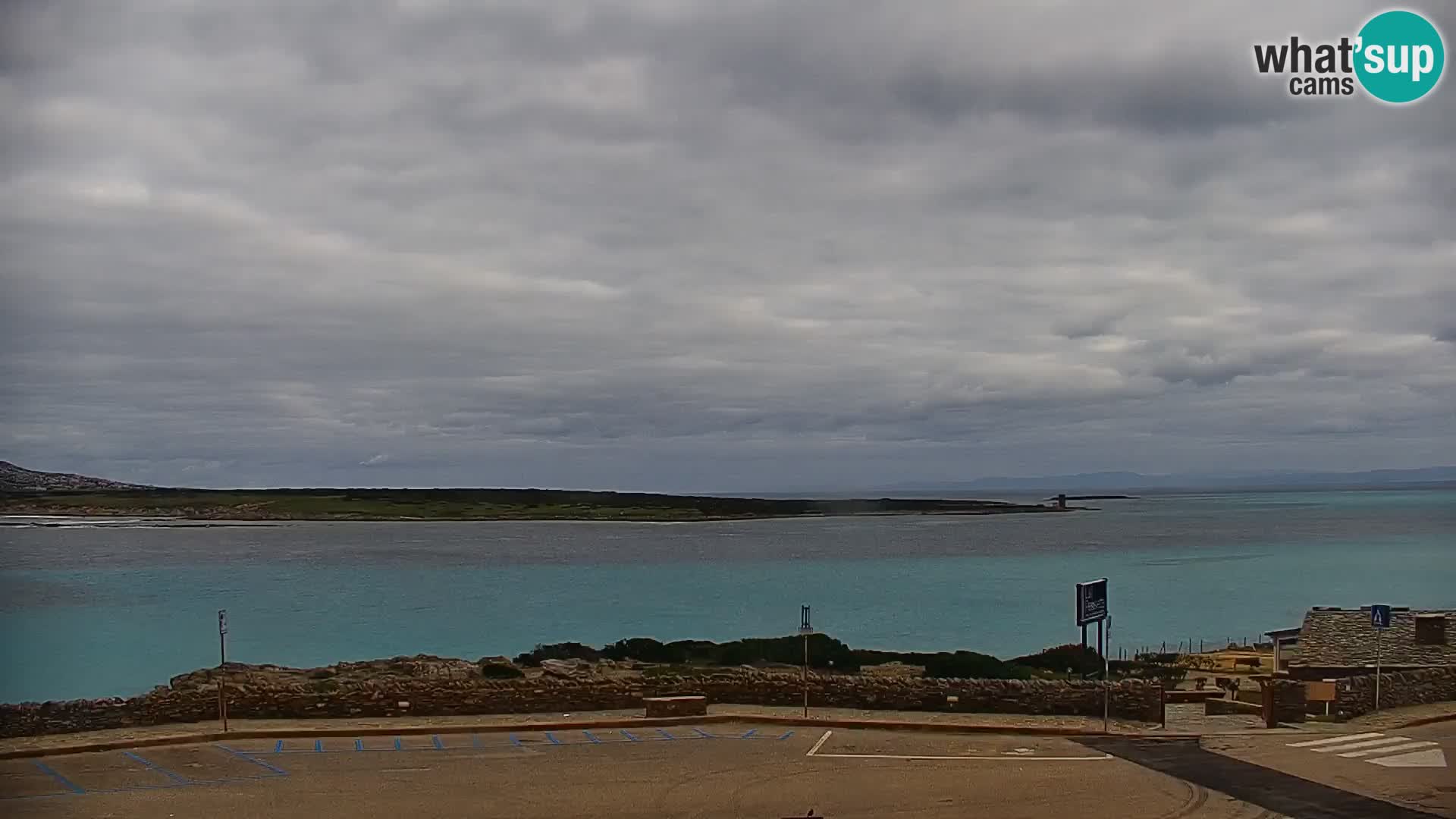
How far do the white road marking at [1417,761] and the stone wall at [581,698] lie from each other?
3.75 m

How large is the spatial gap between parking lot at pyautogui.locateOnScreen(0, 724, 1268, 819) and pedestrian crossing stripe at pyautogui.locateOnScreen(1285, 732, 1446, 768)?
317 centimetres

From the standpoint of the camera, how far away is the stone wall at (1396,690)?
20.1 metres

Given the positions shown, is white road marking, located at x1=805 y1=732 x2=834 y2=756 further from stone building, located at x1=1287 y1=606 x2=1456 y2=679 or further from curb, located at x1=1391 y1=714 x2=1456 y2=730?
stone building, located at x1=1287 y1=606 x2=1456 y2=679

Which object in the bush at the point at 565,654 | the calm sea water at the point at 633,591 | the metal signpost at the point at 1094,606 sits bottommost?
the calm sea water at the point at 633,591

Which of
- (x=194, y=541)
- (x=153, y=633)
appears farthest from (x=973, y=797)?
(x=194, y=541)

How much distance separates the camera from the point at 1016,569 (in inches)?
3848

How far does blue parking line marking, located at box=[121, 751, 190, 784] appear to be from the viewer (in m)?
15.0

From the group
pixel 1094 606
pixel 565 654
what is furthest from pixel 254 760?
pixel 565 654

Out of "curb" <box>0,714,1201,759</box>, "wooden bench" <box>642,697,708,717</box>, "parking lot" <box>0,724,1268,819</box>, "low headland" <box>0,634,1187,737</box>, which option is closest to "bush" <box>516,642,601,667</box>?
"low headland" <box>0,634,1187,737</box>

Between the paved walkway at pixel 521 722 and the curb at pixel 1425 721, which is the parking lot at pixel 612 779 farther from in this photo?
the curb at pixel 1425 721

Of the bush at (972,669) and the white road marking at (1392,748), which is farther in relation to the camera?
the bush at (972,669)

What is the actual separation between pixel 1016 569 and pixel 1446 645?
224ft

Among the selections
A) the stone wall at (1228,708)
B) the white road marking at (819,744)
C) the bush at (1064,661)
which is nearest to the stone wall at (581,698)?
the stone wall at (1228,708)

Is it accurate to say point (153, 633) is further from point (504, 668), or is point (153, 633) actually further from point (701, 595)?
point (504, 668)
